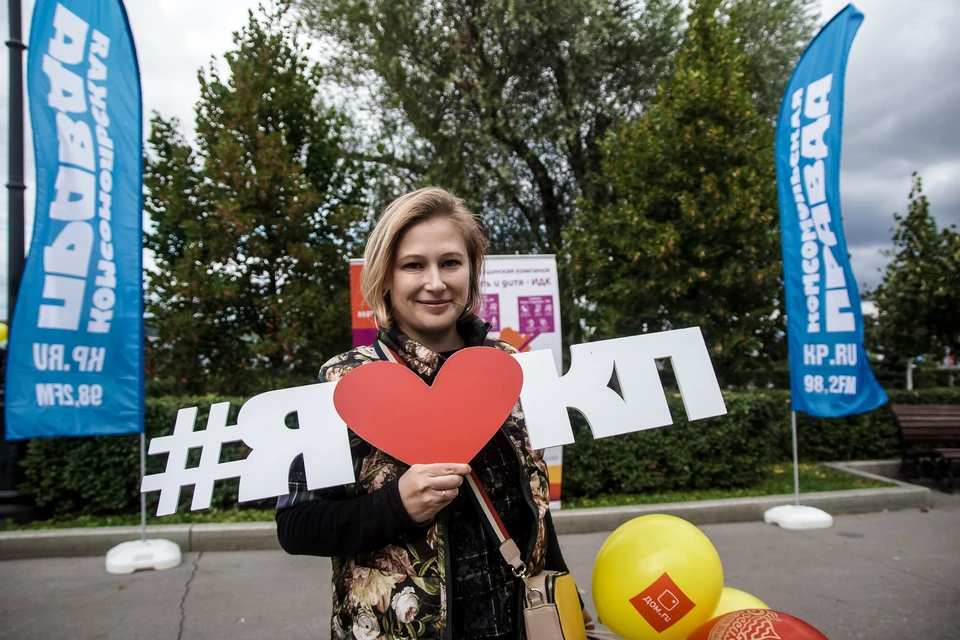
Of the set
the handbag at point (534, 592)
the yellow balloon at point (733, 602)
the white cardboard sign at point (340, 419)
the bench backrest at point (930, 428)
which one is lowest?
the bench backrest at point (930, 428)

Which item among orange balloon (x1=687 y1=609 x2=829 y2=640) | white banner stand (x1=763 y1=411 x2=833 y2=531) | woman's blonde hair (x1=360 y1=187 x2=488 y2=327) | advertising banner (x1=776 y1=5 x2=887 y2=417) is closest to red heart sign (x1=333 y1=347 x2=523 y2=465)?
woman's blonde hair (x1=360 y1=187 x2=488 y2=327)

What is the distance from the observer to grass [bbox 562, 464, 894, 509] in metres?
6.40

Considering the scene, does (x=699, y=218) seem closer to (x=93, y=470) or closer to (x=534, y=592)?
(x=93, y=470)

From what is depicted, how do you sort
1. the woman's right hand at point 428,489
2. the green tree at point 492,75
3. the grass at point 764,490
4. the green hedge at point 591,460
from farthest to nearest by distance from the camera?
the green tree at point 492,75, the grass at point 764,490, the green hedge at point 591,460, the woman's right hand at point 428,489

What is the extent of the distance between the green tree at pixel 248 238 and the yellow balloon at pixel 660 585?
595 cm

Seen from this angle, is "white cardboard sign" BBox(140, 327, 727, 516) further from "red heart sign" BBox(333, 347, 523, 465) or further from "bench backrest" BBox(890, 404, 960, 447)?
"bench backrest" BBox(890, 404, 960, 447)

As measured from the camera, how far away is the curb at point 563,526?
5.28 m

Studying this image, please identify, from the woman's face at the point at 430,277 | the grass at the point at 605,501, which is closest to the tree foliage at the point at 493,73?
the grass at the point at 605,501

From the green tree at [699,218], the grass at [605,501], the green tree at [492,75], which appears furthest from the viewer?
the green tree at [492,75]

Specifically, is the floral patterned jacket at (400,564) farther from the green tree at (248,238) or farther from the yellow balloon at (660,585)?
the green tree at (248,238)

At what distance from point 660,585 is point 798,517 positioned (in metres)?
4.75

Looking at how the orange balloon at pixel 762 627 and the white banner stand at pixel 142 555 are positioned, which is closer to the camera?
the orange balloon at pixel 762 627

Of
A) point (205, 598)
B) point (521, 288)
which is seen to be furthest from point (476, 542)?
point (521, 288)

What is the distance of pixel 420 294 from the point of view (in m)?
1.37
